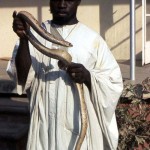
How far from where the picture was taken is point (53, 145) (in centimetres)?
318

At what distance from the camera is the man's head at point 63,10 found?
3.11 metres

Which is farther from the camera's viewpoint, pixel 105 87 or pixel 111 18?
pixel 111 18

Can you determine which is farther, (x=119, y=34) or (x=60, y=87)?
(x=119, y=34)

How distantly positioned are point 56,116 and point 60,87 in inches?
6.7

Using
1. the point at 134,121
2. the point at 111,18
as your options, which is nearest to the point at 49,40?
the point at 134,121

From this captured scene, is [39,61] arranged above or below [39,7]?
below

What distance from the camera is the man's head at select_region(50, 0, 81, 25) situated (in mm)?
3107

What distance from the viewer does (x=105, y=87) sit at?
125 inches

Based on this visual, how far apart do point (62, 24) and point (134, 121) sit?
2.05 m

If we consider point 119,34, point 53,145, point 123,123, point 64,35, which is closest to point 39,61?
point 64,35

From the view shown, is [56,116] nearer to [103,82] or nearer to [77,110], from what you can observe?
[77,110]

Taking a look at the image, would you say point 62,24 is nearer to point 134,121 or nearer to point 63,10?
point 63,10

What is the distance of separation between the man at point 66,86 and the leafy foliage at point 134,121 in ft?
5.70

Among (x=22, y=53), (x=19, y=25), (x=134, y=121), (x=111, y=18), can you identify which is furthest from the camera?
(x=111, y=18)
